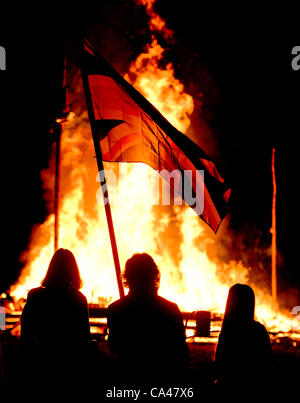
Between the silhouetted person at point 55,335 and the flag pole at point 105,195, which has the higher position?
the flag pole at point 105,195

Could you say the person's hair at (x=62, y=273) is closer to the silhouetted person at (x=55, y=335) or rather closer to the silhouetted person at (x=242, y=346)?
the silhouetted person at (x=55, y=335)

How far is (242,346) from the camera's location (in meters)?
3.44

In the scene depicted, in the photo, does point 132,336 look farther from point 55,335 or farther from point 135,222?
point 135,222

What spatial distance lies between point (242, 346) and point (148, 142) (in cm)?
265

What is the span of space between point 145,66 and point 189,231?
20.8 ft

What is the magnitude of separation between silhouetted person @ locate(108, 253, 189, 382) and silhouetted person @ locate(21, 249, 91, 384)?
38cm

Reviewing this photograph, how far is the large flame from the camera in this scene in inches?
510

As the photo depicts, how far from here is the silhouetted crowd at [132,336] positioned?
9.94 ft

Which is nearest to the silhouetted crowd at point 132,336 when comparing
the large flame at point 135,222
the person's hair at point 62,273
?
the person's hair at point 62,273

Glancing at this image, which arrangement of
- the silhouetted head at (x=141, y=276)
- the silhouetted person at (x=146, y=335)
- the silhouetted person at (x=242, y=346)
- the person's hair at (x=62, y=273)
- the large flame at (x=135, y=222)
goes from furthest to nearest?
the large flame at (x=135, y=222) → the person's hair at (x=62, y=273) → the silhouetted person at (x=242, y=346) → the silhouetted head at (x=141, y=276) → the silhouetted person at (x=146, y=335)

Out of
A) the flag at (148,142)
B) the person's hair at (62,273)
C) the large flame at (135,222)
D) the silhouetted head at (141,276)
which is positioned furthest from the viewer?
the large flame at (135,222)

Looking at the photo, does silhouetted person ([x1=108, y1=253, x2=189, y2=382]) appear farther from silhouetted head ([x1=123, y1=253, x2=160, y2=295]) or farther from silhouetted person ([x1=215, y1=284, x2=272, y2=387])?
silhouetted person ([x1=215, y1=284, x2=272, y2=387])

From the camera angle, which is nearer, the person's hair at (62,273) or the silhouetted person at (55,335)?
the silhouetted person at (55,335)

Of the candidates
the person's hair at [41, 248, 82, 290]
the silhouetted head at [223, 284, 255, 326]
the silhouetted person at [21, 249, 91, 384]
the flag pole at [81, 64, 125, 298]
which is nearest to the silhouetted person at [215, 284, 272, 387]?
the silhouetted head at [223, 284, 255, 326]
